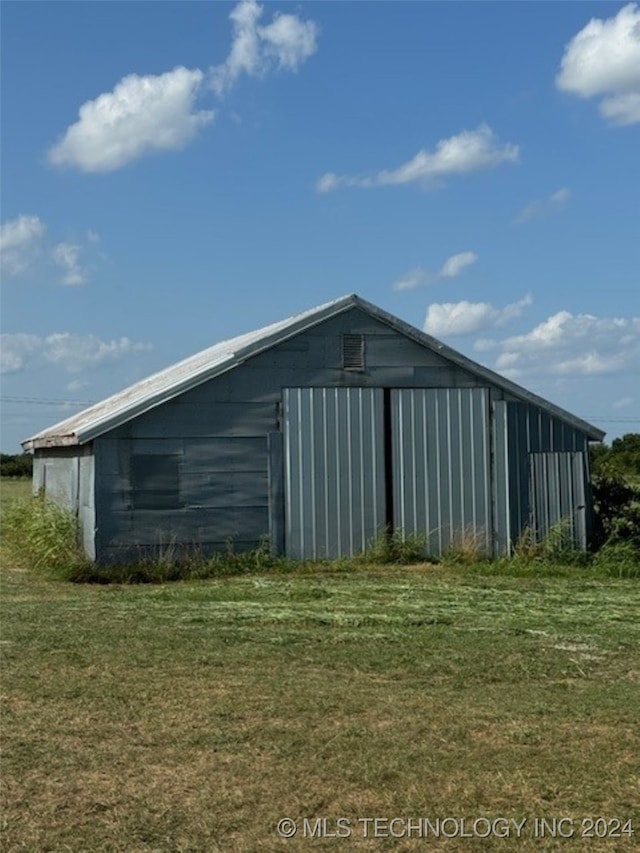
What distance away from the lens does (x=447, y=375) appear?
1989cm

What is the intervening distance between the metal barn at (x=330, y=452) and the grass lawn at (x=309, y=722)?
497 centimetres

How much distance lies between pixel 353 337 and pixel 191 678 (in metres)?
11.1

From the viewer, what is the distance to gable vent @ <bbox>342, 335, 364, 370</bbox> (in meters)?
19.4

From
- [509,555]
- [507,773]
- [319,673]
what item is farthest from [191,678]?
[509,555]

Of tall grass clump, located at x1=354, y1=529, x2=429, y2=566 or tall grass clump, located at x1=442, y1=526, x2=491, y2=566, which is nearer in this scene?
tall grass clump, located at x1=354, y1=529, x2=429, y2=566

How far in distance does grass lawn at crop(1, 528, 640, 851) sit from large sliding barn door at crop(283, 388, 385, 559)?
5.57 m

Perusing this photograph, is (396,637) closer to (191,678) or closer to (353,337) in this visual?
(191,678)

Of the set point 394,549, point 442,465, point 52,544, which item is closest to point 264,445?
point 394,549

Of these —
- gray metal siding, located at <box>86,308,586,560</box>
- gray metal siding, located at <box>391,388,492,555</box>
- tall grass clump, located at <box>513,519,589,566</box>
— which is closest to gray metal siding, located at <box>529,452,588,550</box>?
tall grass clump, located at <box>513,519,589,566</box>

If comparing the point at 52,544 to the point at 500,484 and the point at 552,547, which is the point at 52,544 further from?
the point at 552,547

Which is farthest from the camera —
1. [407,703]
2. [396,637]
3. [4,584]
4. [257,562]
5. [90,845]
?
[257,562]

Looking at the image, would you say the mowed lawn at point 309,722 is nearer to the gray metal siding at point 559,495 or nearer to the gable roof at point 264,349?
the gable roof at point 264,349

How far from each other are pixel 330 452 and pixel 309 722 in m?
11.6

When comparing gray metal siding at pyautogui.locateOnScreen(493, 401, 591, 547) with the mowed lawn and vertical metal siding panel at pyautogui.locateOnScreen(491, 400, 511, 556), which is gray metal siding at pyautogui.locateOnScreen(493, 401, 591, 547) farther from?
the mowed lawn
